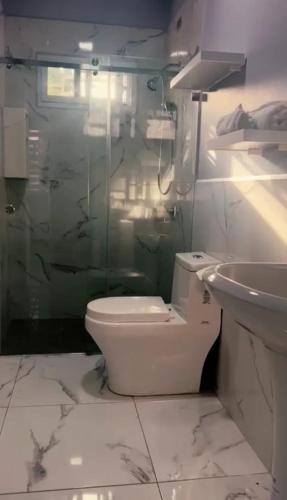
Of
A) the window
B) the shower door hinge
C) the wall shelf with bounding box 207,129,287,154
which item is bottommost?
the wall shelf with bounding box 207,129,287,154

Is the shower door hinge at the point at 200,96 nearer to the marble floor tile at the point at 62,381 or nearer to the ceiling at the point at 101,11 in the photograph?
the ceiling at the point at 101,11

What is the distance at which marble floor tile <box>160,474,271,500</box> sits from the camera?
5.43 ft

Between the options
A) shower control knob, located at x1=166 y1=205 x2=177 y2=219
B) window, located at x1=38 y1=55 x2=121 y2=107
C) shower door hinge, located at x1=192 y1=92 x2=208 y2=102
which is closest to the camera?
shower door hinge, located at x1=192 y1=92 x2=208 y2=102

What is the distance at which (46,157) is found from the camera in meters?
3.51

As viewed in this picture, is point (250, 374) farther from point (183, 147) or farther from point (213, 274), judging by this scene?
point (183, 147)

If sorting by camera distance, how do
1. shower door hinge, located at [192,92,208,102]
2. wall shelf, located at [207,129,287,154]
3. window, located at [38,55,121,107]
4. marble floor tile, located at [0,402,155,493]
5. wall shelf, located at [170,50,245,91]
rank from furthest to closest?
window, located at [38,55,121,107]
shower door hinge, located at [192,92,208,102]
wall shelf, located at [170,50,245,91]
marble floor tile, located at [0,402,155,493]
wall shelf, located at [207,129,287,154]

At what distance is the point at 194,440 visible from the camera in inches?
79.4

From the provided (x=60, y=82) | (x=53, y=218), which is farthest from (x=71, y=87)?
(x=53, y=218)

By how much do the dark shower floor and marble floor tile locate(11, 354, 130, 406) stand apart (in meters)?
0.10

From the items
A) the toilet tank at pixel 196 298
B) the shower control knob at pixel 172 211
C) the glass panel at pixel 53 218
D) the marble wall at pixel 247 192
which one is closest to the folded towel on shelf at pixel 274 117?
the marble wall at pixel 247 192

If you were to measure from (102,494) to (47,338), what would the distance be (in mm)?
1657

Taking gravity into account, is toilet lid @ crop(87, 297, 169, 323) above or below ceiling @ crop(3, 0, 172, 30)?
below

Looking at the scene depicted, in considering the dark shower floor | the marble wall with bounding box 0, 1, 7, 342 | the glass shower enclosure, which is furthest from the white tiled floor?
the glass shower enclosure

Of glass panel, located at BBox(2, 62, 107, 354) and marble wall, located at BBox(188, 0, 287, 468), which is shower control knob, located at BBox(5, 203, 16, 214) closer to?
glass panel, located at BBox(2, 62, 107, 354)
